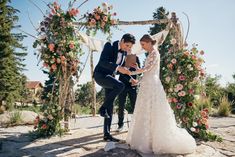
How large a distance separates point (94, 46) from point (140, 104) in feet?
13.8

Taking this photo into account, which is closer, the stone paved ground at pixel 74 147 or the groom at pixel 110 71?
the stone paved ground at pixel 74 147

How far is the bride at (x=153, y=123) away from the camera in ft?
12.6

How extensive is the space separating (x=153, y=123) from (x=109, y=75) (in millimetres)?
1196

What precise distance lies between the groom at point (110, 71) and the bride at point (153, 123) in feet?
1.24

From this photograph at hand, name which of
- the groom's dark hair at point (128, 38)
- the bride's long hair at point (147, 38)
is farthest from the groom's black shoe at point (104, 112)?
the bride's long hair at point (147, 38)

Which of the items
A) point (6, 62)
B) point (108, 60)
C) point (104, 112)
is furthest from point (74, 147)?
point (6, 62)

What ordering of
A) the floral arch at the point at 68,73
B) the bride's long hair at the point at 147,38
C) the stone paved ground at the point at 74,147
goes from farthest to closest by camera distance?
1. the floral arch at the point at 68,73
2. the bride's long hair at the point at 147,38
3. the stone paved ground at the point at 74,147

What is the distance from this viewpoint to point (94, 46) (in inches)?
311

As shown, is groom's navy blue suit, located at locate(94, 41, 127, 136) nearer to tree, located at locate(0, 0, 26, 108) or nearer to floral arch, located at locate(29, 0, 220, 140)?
floral arch, located at locate(29, 0, 220, 140)

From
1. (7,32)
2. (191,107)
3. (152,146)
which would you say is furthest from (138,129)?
(7,32)

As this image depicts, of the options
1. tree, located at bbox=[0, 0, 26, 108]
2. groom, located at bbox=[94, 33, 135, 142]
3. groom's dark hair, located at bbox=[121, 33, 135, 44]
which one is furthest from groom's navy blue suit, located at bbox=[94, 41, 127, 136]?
tree, located at bbox=[0, 0, 26, 108]

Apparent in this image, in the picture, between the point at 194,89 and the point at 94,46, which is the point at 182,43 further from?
the point at 94,46

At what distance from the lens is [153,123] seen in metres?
3.95

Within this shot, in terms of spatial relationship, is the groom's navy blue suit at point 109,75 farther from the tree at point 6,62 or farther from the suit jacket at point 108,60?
the tree at point 6,62
